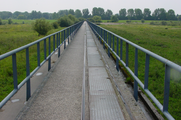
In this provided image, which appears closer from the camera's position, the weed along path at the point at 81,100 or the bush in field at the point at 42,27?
the weed along path at the point at 81,100

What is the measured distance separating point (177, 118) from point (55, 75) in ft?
12.8

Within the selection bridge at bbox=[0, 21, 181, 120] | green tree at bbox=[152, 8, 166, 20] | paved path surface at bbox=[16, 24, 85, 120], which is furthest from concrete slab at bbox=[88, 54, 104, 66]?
green tree at bbox=[152, 8, 166, 20]

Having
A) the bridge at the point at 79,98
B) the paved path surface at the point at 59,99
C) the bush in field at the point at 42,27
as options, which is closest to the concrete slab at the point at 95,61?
the paved path surface at the point at 59,99

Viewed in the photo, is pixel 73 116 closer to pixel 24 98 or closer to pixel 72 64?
pixel 24 98

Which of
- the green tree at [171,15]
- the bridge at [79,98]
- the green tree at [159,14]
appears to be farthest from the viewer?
the green tree at [159,14]

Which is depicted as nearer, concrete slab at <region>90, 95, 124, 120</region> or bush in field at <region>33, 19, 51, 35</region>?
concrete slab at <region>90, 95, 124, 120</region>

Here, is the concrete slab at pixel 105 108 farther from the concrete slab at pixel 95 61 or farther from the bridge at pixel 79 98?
the concrete slab at pixel 95 61

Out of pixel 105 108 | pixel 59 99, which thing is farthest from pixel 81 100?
pixel 105 108

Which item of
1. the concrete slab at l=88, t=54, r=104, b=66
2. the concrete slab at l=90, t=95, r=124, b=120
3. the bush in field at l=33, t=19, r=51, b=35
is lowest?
the concrete slab at l=90, t=95, r=124, b=120

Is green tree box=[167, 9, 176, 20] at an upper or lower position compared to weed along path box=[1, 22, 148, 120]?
upper

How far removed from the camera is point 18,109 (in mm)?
4316

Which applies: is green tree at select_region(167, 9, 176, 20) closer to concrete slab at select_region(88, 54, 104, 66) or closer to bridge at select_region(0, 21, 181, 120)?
concrete slab at select_region(88, 54, 104, 66)

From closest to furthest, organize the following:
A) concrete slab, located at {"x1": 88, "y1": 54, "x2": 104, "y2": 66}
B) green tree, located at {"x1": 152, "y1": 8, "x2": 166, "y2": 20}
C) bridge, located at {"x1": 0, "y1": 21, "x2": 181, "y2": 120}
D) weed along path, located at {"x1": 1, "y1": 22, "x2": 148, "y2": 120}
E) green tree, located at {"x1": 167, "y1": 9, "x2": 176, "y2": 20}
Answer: bridge, located at {"x1": 0, "y1": 21, "x2": 181, "y2": 120}
weed along path, located at {"x1": 1, "y1": 22, "x2": 148, "y2": 120}
concrete slab, located at {"x1": 88, "y1": 54, "x2": 104, "y2": 66}
green tree, located at {"x1": 167, "y1": 9, "x2": 176, "y2": 20}
green tree, located at {"x1": 152, "y1": 8, "x2": 166, "y2": 20}

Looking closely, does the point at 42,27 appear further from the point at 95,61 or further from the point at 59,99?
the point at 59,99
